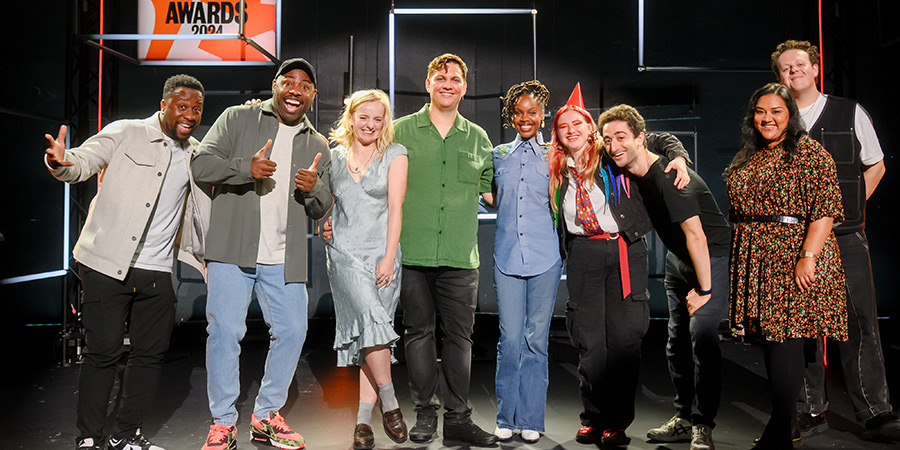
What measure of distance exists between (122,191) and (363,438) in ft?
4.71

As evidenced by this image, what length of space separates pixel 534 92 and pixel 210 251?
1570 mm

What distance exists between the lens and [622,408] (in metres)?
2.83

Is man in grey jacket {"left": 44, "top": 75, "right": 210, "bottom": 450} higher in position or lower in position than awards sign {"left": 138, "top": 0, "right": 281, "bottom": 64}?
lower

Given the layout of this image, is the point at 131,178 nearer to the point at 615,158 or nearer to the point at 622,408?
the point at 615,158

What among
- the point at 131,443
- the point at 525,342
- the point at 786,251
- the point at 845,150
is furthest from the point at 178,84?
the point at 845,150

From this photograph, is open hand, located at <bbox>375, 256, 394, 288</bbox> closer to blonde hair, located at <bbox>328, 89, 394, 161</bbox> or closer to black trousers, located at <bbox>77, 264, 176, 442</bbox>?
blonde hair, located at <bbox>328, 89, 394, 161</bbox>

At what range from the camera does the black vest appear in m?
3.00

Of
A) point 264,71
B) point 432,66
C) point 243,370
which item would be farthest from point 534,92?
point 264,71

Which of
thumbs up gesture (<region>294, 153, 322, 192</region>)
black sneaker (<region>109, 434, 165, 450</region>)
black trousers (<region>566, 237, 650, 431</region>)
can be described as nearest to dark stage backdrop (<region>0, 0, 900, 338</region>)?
black trousers (<region>566, 237, 650, 431</region>)

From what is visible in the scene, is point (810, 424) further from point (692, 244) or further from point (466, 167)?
point (466, 167)

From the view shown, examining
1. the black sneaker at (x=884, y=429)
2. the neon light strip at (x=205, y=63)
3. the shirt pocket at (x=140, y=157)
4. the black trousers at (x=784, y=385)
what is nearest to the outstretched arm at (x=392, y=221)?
the shirt pocket at (x=140, y=157)

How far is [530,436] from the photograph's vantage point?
9.39 feet

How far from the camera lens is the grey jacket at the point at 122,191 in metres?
2.55

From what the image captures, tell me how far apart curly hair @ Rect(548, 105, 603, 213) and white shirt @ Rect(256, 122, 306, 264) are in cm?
115
